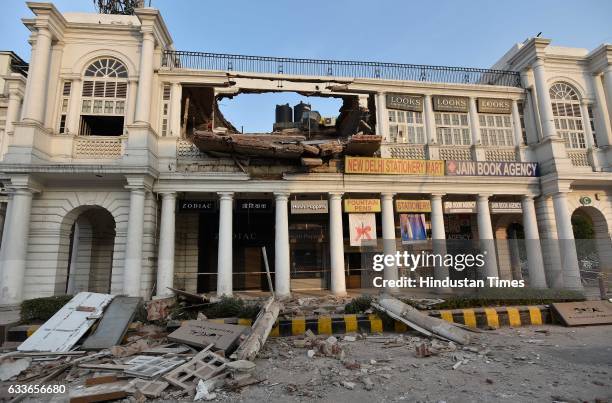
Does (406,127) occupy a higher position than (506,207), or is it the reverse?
(406,127)

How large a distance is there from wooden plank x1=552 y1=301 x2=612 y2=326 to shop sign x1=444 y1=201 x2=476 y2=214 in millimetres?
6809

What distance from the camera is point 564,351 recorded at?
25.0ft

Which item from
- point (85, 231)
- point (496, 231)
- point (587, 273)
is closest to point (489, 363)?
point (587, 273)

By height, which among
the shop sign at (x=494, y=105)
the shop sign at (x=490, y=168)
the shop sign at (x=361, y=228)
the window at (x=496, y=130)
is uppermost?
the shop sign at (x=494, y=105)

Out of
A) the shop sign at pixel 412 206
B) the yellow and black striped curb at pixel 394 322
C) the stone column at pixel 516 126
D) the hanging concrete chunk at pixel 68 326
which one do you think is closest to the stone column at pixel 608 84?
the stone column at pixel 516 126

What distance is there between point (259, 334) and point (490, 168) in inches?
574

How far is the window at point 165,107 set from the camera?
15.7 metres

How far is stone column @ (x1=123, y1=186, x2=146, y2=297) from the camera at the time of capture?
42.7 feet

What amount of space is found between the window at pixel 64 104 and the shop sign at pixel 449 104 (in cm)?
1796

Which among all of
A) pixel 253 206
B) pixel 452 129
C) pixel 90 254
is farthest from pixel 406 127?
pixel 90 254

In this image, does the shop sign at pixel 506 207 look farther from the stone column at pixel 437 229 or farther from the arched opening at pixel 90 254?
the arched opening at pixel 90 254

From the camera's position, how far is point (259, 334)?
7.97m

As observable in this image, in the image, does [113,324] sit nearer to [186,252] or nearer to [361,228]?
[186,252]

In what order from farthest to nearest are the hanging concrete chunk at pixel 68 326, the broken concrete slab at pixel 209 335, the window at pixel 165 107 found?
1. the window at pixel 165 107
2. the hanging concrete chunk at pixel 68 326
3. the broken concrete slab at pixel 209 335
